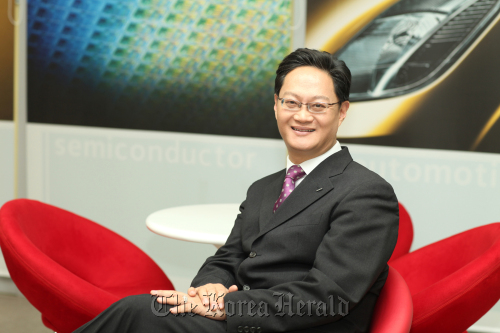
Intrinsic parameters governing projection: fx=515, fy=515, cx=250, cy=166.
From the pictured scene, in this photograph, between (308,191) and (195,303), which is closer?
(195,303)

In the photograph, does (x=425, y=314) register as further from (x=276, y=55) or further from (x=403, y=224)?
(x=276, y=55)

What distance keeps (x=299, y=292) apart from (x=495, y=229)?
3.51 feet

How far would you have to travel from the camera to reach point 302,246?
5.45 ft

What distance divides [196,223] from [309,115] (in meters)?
1.02

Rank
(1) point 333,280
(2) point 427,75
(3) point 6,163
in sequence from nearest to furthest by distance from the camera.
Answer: (1) point 333,280 → (2) point 427,75 → (3) point 6,163

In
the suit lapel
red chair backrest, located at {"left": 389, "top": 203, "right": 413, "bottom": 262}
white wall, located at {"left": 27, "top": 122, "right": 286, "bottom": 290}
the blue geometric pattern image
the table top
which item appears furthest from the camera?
white wall, located at {"left": 27, "top": 122, "right": 286, "bottom": 290}

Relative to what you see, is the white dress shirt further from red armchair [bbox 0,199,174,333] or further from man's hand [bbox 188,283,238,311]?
red armchair [bbox 0,199,174,333]

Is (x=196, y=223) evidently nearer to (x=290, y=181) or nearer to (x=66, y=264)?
(x=66, y=264)

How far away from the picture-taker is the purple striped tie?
1860 mm

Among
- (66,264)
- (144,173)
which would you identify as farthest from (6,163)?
(66,264)

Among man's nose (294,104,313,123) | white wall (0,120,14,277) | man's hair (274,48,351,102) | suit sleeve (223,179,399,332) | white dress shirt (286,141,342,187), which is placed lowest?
white wall (0,120,14,277)

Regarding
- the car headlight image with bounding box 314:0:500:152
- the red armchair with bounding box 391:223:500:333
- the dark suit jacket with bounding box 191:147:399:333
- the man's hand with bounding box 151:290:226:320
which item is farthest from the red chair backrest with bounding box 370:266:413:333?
the car headlight image with bounding box 314:0:500:152

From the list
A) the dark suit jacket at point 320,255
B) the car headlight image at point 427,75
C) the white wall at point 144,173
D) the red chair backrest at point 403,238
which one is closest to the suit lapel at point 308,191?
the dark suit jacket at point 320,255

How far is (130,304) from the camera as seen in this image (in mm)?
1502
